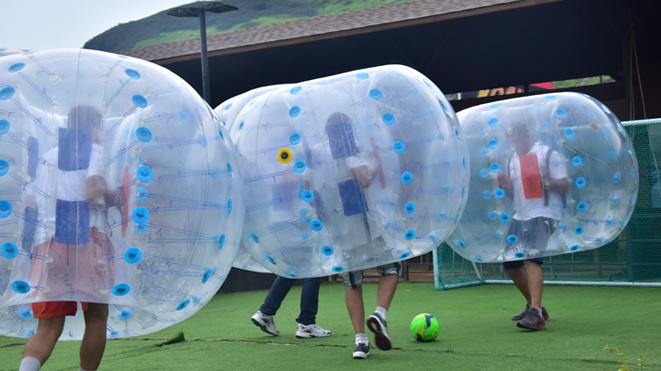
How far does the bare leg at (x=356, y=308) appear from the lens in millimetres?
4809

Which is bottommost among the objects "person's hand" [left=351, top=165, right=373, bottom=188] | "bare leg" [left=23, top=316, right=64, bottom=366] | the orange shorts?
"bare leg" [left=23, top=316, right=64, bottom=366]

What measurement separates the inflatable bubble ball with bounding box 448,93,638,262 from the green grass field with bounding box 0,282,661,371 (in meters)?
0.69

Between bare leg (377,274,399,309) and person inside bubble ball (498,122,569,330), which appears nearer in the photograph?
bare leg (377,274,399,309)

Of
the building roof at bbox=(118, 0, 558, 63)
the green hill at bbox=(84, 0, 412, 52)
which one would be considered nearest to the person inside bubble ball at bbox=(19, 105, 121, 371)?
the building roof at bbox=(118, 0, 558, 63)

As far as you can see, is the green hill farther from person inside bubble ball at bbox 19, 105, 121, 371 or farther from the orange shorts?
A: person inside bubble ball at bbox 19, 105, 121, 371

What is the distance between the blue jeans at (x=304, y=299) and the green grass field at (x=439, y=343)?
0.68 ft

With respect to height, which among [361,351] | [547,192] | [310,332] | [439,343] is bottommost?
[310,332]

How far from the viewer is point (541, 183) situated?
5.15m

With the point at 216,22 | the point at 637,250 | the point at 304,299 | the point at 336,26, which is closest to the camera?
the point at 304,299

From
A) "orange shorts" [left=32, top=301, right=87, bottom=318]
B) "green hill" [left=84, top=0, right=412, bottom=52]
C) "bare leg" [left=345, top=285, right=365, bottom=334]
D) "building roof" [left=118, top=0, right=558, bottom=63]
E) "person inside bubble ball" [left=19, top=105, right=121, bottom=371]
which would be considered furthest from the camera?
"green hill" [left=84, top=0, right=412, bottom=52]

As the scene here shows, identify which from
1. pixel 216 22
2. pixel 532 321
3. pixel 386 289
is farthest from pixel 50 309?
pixel 216 22

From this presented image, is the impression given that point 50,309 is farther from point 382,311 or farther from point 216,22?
point 216,22

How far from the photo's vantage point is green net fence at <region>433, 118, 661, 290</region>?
871 centimetres

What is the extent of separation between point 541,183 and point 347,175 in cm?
186
